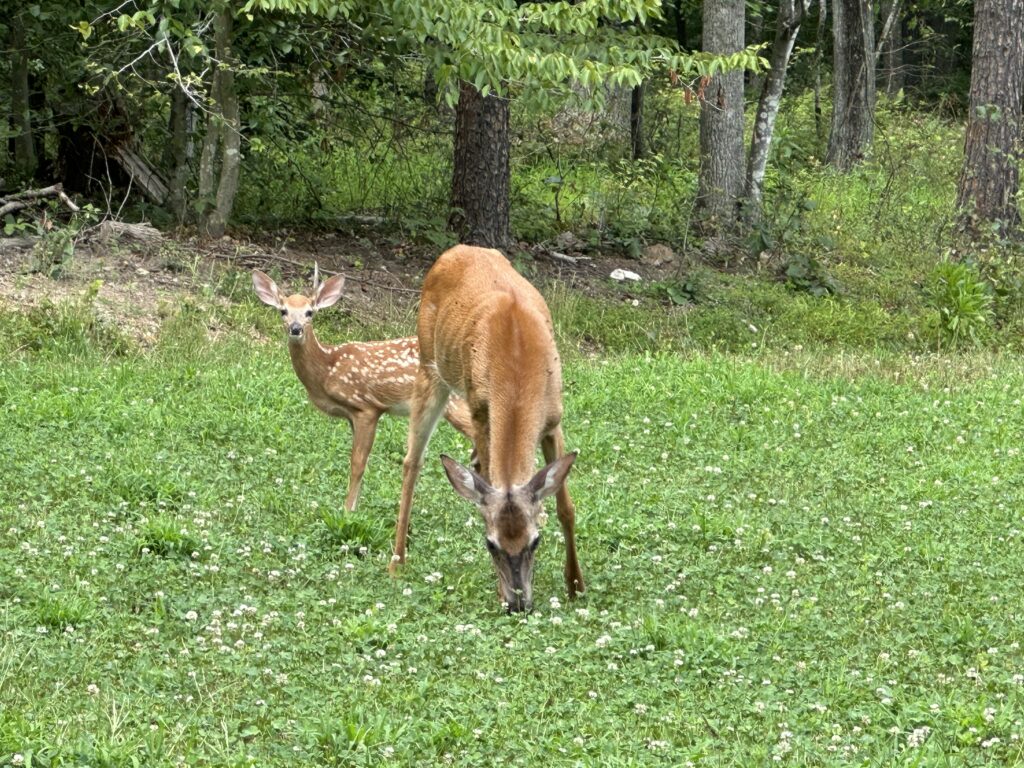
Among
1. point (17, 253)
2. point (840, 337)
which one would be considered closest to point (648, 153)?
point (840, 337)

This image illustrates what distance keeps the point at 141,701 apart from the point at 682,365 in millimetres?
7189

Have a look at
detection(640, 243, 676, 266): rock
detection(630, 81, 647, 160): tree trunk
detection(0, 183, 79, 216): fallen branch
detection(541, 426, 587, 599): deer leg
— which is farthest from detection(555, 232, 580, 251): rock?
detection(541, 426, 587, 599): deer leg

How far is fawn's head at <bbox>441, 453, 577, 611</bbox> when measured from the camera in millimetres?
6215

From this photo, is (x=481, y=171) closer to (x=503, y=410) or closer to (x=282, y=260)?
(x=282, y=260)

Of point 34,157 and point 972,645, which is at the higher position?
point 34,157

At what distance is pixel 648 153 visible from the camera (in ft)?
63.6

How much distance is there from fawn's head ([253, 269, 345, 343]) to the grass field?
0.79m

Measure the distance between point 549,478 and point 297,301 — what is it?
309cm

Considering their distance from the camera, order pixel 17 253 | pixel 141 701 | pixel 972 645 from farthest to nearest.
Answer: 1. pixel 17 253
2. pixel 972 645
3. pixel 141 701

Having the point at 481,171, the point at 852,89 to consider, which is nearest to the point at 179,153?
the point at 481,171

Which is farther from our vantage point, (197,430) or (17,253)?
(17,253)

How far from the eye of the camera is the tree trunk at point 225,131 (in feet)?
43.9

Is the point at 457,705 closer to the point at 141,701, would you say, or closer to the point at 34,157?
the point at 141,701

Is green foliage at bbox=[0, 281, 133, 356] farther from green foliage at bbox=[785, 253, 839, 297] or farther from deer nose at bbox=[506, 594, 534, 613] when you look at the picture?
green foliage at bbox=[785, 253, 839, 297]
